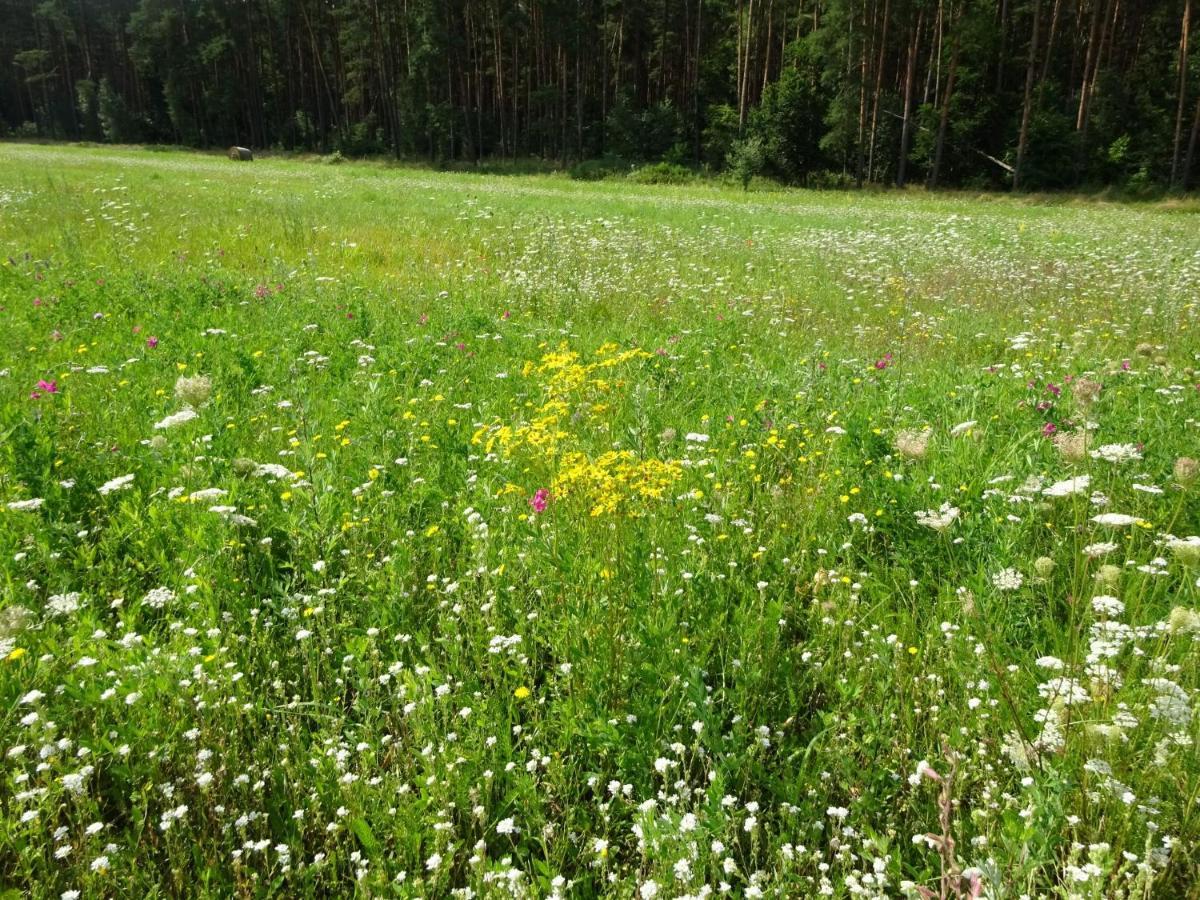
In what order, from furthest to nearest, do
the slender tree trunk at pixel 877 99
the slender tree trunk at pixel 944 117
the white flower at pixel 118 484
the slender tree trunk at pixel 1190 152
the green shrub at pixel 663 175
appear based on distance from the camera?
the green shrub at pixel 663 175 → the slender tree trunk at pixel 877 99 → the slender tree trunk at pixel 944 117 → the slender tree trunk at pixel 1190 152 → the white flower at pixel 118 484

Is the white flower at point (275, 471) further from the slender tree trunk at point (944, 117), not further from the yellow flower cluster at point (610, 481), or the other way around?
the slender tree trunk at point (944, 117)

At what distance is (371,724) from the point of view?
265cm

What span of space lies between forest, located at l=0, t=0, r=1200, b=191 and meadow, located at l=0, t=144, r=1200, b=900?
3330 centimetres

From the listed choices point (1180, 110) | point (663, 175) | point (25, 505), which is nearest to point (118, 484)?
point (25, 505)

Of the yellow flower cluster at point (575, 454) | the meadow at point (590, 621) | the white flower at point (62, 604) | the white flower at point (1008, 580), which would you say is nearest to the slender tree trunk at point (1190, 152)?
the meadow at point (590, 621)

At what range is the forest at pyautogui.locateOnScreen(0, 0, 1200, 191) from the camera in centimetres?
3487

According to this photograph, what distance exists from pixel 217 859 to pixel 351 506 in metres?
2.01

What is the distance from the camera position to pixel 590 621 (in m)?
2.89

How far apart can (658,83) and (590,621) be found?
5919 cm

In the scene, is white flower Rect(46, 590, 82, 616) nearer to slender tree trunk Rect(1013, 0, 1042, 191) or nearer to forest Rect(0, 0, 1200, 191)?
forest Rect(0, 0, 1200, 191)

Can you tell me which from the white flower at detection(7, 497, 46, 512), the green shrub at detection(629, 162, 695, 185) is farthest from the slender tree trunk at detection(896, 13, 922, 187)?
the white flower at detection(7, 497, 46, 512)

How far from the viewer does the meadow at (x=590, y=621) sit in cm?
216

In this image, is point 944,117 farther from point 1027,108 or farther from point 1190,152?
Answer: point 1190,152

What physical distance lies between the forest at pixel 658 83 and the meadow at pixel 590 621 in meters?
33.3
